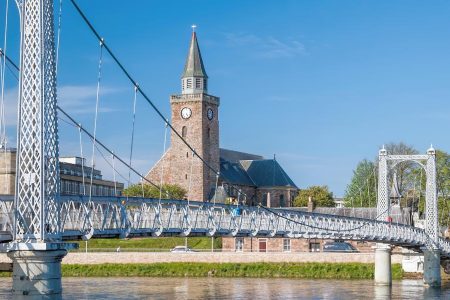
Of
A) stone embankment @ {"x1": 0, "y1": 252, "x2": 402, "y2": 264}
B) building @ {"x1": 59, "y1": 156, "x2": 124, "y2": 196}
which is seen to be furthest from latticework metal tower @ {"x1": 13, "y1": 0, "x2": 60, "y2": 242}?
building @ {"x1": 59, "y1": 156, "x2": 124, "y2": 196}

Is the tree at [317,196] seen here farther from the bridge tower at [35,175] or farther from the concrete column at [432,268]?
the bridge tower at [35,175]

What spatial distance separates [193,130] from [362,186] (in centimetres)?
2231

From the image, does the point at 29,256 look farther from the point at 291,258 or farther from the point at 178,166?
the point at 178,166

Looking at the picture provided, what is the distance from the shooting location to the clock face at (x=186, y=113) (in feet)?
402

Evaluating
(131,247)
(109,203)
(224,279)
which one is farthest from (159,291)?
(131,247)

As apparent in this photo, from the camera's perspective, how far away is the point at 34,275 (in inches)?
1003

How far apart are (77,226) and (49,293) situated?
9085 millimetres

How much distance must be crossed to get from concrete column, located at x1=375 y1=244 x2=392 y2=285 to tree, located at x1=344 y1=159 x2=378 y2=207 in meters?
46.0

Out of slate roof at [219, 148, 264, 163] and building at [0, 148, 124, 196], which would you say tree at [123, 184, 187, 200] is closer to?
building at [0, 148, 124, 196]

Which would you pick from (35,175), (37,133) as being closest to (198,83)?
(37,133)

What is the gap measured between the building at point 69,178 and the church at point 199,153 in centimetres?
1042

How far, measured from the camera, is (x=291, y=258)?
74812 millimetres

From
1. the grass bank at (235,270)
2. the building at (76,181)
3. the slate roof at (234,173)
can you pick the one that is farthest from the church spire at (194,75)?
the grass bank at (235,270)

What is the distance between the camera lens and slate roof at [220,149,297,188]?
130625 millimetres
